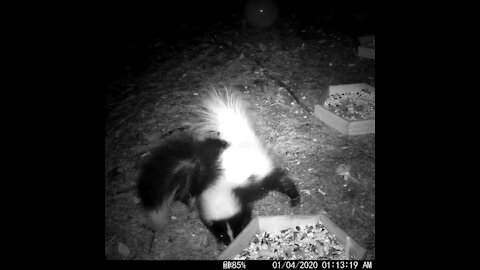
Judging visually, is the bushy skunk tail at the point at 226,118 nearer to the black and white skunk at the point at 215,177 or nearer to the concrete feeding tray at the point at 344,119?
the black and white skunk at the point at 215,177

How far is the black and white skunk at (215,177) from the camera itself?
10.3ft

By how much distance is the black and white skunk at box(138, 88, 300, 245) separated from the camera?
10.3 feet

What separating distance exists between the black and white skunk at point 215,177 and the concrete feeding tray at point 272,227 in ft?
0.86

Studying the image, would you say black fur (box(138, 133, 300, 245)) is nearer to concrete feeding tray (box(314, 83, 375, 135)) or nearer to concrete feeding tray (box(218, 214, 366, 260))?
concrete feeding tray (box(218, 214, 366, 260))

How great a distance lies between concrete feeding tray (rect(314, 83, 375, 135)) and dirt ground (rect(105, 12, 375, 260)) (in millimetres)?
83

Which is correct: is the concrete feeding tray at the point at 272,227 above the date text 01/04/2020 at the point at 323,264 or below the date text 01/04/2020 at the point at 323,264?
above

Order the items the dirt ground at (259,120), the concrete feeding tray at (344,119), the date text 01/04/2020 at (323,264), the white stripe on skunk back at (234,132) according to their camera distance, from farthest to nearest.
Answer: the concrete feeding tray at (344,119), the white stripe on skunk back at (234,132), the dirt ground at (259,120), the date text 01/04/2020 at (323,264)

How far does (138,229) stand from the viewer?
124 inches

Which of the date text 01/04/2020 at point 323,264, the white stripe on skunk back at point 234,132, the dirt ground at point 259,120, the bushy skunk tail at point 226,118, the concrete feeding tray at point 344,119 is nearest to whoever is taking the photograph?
the date text 01/04/2020 at point 323,264

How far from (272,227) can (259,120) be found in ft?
6.17

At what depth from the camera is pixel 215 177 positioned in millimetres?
3420

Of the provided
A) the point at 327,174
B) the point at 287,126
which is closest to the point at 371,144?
the point at 327,174

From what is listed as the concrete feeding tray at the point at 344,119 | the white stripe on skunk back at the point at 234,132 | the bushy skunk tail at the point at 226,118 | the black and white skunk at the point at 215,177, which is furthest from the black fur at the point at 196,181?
the concrete feeding tray at the point at 344,119

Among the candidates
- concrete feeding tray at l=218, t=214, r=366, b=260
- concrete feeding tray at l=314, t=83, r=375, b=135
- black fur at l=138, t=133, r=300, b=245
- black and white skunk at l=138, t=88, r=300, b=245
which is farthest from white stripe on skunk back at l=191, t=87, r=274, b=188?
concrete feeding tray at l=314, t=83, r=375, b=135
